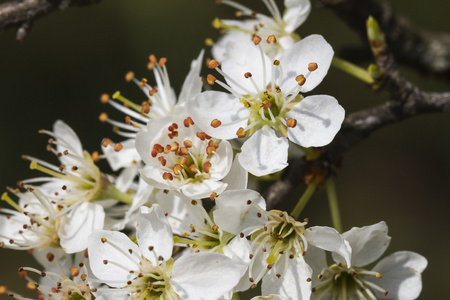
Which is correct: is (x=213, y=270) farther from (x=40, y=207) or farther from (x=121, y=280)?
(x=40, y=207)

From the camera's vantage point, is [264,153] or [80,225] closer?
[264,153]

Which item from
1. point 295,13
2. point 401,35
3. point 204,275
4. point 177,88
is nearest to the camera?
point 204,275

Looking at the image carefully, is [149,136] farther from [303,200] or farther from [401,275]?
[401,275]

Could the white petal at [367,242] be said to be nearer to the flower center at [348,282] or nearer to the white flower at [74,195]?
the flower center at [348,282]

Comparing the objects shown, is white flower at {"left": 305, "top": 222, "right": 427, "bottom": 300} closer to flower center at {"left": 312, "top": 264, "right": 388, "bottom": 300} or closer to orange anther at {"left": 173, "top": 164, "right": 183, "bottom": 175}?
flower center at {"left": 312, "top": 264, "right": 388, "bottom": 300}

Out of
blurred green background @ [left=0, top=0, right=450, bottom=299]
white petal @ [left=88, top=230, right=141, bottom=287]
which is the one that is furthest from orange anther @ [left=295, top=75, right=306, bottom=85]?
blurred green background @ [left=0, top=0, right=450, bottom=299]

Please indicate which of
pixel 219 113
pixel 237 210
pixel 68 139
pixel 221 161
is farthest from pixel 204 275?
pixel 68 139

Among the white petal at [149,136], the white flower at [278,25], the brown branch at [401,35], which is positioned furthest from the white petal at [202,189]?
the brown branch at [401,35]
